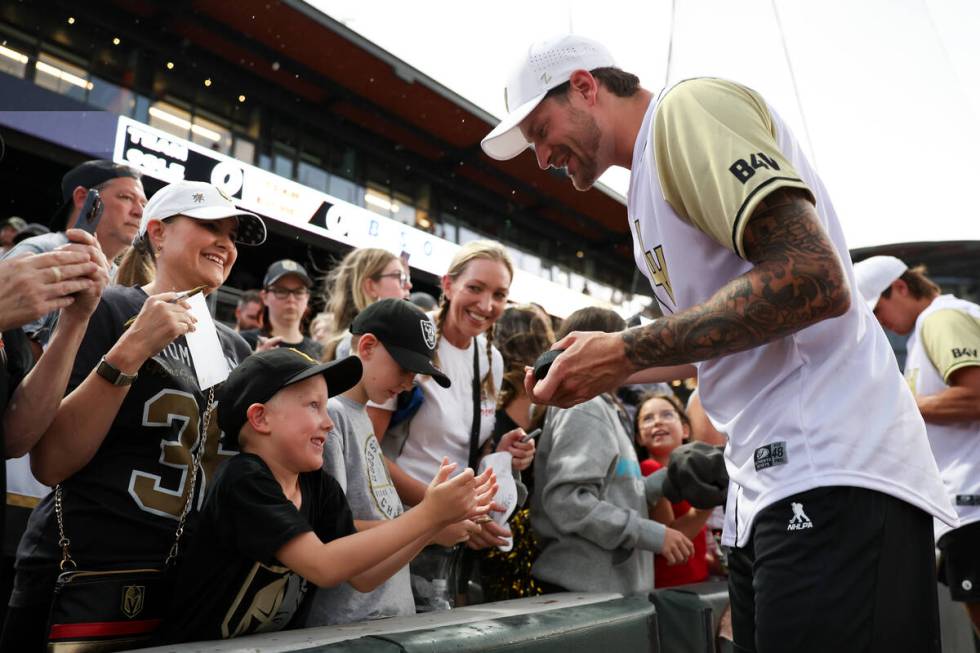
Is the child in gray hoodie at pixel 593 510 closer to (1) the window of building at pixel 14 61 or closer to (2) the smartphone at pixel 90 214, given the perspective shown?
(2) the smartphone at pixel 90 214

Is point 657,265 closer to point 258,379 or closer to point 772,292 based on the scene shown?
point 772,292

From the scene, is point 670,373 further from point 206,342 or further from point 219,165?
point 219,165

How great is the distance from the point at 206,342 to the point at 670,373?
48.8 inches

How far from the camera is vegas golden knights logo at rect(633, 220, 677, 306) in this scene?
135 cm

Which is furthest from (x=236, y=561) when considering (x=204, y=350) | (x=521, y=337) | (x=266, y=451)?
(x=521, y=337)

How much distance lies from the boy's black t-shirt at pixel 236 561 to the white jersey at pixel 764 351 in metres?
1.03

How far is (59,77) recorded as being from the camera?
8.62 m

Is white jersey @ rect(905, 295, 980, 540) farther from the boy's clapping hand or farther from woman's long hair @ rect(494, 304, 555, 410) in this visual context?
the boy's clapping hand

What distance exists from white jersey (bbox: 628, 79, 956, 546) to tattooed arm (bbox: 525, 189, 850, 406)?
5cm

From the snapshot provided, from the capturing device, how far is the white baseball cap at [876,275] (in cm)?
342

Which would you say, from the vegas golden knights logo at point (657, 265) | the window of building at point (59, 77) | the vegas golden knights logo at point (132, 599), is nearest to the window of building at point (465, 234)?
the window of building at point (59, 77)

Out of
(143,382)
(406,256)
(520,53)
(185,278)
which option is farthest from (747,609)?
(406,256)

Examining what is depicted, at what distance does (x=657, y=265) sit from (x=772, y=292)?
31 cm

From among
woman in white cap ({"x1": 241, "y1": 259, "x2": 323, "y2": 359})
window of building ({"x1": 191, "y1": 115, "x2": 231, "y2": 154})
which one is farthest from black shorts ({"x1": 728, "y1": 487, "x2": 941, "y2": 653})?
window of building ({"x1": 191, "y1": 115, "x2": 231, "y2": 154})
